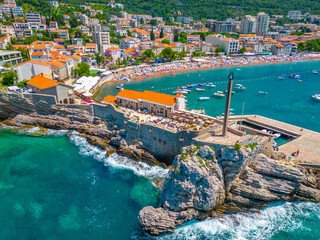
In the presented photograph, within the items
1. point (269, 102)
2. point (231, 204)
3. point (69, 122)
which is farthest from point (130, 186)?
point (269, 102)

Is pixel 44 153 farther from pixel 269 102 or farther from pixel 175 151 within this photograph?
pixel 269 102

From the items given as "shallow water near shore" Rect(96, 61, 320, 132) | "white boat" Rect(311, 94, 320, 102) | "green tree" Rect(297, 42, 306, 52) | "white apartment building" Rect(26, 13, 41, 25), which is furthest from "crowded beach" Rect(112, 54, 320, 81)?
"white apartment building" Rect(26, 13, 41, 25)

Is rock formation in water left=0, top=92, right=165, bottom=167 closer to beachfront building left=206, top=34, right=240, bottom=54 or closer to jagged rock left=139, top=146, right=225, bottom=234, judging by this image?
jagged rock left=139, top=146, right=225, bottom=234

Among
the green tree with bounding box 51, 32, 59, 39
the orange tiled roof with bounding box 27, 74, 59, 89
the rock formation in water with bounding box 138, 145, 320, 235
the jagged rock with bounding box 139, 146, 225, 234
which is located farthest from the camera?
the green tree with bounding box 51, 32, 59, 39

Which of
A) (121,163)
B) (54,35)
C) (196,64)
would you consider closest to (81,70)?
(121,163)

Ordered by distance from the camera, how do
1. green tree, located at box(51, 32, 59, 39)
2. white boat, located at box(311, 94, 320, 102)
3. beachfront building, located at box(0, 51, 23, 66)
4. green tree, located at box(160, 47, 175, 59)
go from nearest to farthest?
white boat, located at box(311, 94, 320, 102) < beachfront building, located at box(0, 51, 23, 66) < green tree, located at box(160, 47, 175, 59) < green tree, located at box(51, 32, 59, 39)

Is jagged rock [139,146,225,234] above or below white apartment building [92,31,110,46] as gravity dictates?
below
